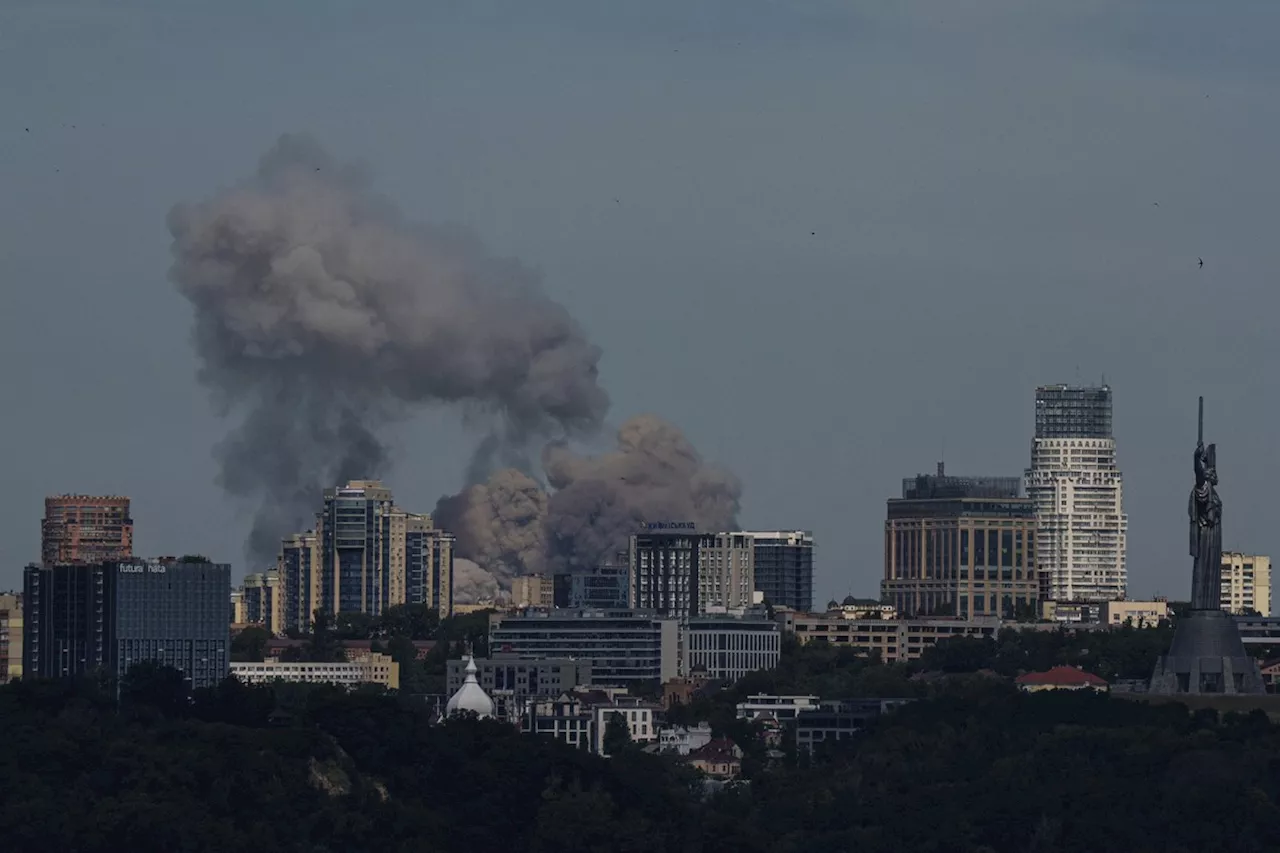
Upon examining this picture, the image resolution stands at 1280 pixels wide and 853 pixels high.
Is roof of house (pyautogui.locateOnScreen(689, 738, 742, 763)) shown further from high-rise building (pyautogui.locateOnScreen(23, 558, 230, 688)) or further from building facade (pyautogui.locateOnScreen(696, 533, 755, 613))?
building facade (pyautogui.locateOnScreen(696, 533, 755, 613))

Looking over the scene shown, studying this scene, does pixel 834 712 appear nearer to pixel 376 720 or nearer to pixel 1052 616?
pixel 376 720

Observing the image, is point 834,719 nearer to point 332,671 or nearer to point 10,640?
point 332,671

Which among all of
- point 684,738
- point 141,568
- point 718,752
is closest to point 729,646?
point 141,568

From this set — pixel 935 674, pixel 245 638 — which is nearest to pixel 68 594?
pixel 245 638

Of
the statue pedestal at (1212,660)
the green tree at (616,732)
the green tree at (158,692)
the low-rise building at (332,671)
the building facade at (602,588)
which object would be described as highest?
the building facade at (602,588)

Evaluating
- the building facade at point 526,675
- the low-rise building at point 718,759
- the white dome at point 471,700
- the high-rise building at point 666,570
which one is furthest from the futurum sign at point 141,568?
the low-rise building at point 718,759

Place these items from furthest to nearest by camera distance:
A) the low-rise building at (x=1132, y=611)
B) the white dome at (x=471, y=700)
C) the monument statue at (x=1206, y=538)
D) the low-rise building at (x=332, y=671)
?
the low-rise building at (x=1132, y=611)
the low-rise building at (x=332, y=671)
the white dome at (x=471, y=700)
the monument statue at (x=1206, y=538)

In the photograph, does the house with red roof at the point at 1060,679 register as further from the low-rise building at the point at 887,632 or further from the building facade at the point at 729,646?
the building facade at the point at 729,646
